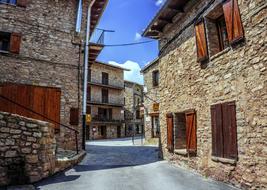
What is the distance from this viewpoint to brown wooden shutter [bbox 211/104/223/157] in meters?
6.51

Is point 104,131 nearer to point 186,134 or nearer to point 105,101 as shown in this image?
point 105,101

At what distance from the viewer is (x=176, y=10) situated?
8.91 m

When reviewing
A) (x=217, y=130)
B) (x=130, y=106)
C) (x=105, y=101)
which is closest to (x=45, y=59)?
(x=217, y=130)

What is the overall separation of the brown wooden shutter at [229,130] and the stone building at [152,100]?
12.3 metres

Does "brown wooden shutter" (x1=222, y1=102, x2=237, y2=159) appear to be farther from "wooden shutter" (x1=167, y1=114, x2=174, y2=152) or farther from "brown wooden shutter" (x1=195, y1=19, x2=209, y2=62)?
"wooden shutter" (x1=167, y1=114, x2=174, y2=152)

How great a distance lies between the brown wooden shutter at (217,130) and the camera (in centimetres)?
651

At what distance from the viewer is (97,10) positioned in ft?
44.8

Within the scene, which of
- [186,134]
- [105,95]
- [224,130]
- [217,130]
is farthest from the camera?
[105,95]

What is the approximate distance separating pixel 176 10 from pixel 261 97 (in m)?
4.79

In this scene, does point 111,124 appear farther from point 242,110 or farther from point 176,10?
point 242,110

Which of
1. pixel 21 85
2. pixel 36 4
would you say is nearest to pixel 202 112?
pixel 21 85

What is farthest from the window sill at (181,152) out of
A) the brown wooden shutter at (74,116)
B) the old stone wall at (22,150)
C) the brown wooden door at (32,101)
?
the brown wooden door at (32,101)

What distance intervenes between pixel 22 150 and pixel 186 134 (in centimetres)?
479

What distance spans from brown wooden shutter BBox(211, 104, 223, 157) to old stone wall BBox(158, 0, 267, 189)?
21cm
